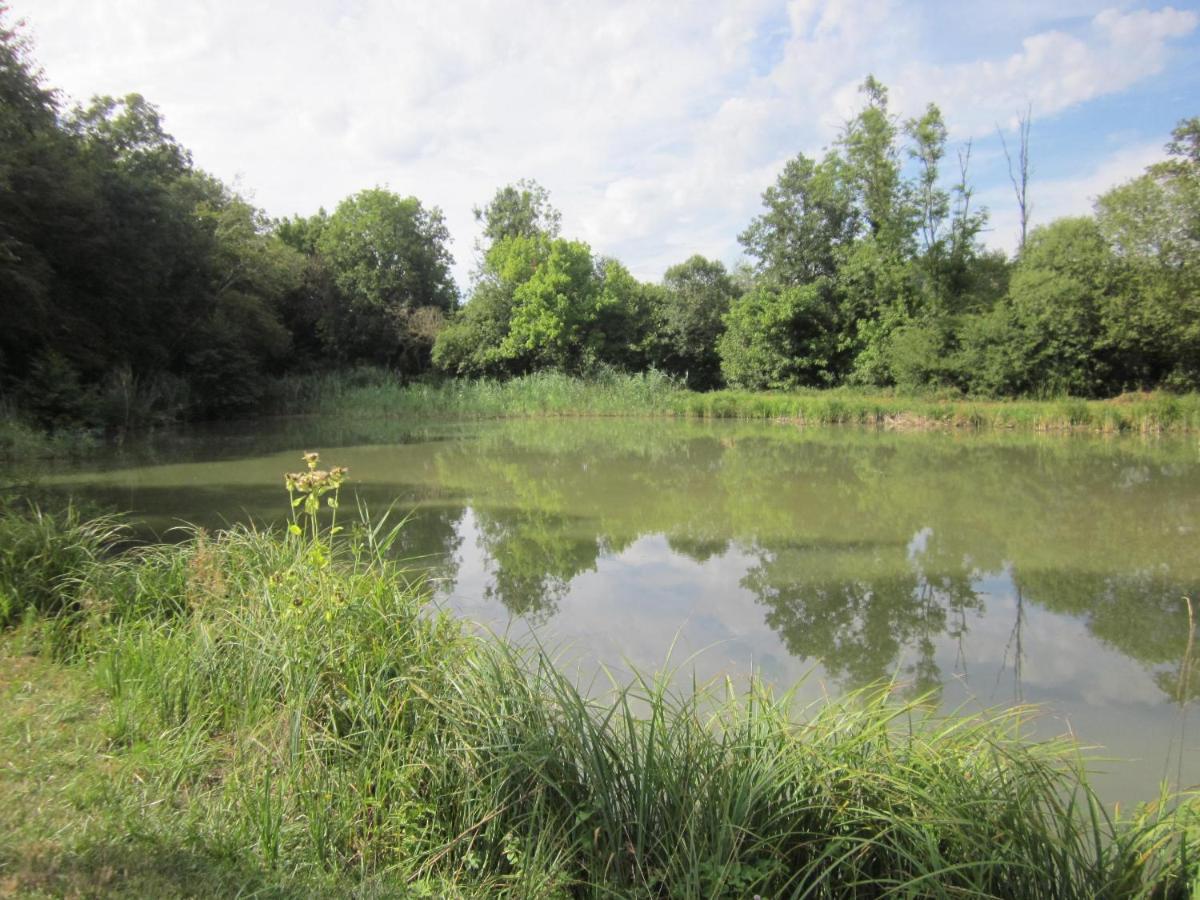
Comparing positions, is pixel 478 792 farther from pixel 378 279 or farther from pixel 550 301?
pixel 378 279

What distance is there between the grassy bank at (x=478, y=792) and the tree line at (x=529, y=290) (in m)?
11.8

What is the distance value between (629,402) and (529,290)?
583cm

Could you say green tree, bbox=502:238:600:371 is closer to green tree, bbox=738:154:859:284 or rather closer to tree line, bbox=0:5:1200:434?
tree line, bbox=0:5:1200:434

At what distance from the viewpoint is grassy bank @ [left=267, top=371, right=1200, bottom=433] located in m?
18.0

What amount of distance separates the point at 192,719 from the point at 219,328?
19.7 meters

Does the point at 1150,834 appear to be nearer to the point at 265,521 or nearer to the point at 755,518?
the point at 755,518

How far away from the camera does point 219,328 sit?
19984 millimetres

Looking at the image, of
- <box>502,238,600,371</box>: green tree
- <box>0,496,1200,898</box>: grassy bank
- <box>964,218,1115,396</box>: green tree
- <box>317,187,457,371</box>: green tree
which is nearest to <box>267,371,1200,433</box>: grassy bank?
<box>964,218,1115,396</box>: green tree

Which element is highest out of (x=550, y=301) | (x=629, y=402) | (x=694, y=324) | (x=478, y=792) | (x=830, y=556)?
(x=550, y=301)

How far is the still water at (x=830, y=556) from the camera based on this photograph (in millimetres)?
3805

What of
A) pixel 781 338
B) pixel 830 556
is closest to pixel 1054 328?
pixel 781 338

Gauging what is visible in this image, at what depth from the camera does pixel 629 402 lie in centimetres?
2272

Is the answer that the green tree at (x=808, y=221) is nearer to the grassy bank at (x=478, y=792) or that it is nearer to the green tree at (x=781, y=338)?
the green tree at (x=781, y=338)

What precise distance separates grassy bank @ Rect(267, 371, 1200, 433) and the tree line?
1.33 metres
